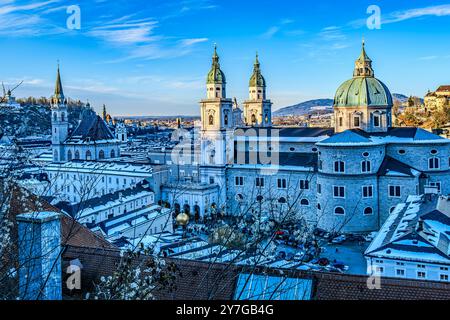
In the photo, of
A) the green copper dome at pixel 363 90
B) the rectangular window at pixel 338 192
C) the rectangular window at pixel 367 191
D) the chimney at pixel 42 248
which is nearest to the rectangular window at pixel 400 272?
the chimney at pixel 42 248

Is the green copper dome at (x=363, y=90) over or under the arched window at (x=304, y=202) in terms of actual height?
over

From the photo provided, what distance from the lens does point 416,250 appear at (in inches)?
663

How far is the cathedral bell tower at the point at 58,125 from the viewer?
161 ft

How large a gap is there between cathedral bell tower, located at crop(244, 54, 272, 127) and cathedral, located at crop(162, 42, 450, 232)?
19.2ft

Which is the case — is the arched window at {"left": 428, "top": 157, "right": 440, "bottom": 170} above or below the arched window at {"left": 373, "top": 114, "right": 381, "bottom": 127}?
below

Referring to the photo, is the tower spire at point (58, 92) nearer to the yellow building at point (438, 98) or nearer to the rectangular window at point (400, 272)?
the rectangular window at point (400, 272)

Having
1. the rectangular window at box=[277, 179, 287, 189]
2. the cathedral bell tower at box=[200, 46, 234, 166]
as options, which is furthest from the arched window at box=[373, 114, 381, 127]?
the cathedral bell tower at box=[200, 46, 234, 166]

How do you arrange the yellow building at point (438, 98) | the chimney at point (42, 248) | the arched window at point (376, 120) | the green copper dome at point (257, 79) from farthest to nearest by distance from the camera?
the yellow building at point (438, 98) → the green copper dome at point (257, 79) → the arched window at point (376, 120) → the chimney at point (42, 248)

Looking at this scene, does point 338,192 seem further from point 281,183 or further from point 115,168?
point 115,168

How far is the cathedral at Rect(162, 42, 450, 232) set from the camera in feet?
100

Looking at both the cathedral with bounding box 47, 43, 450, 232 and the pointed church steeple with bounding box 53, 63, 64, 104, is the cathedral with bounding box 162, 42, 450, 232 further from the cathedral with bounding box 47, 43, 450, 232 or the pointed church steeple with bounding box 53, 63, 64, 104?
the pointed church steeple with bounding box 53, 63, 64, 104

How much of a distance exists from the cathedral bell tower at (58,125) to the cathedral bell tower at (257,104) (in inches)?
725
